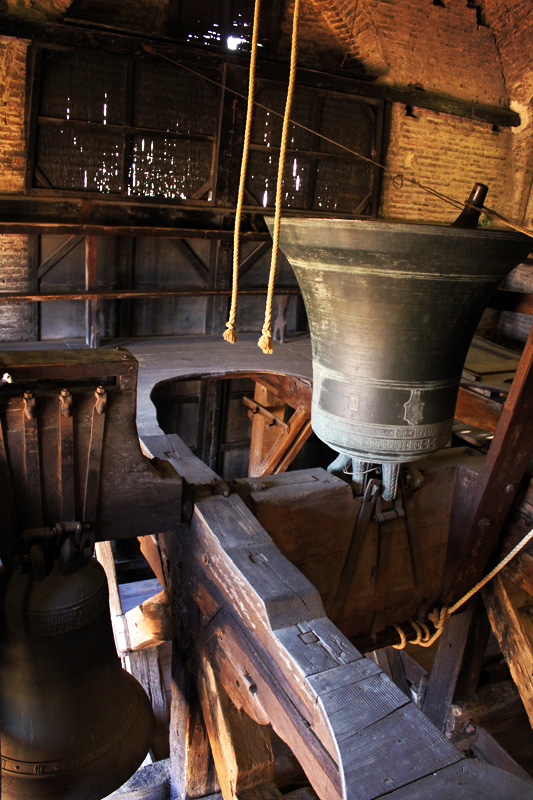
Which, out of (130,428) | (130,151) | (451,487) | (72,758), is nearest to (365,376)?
(130,428)

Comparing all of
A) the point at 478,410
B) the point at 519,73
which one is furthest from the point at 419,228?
the point at 519,73

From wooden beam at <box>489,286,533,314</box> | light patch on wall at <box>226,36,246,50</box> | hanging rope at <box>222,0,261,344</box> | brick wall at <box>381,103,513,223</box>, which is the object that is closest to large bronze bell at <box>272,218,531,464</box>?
hanging rope at <box>222,0,261,344</box>

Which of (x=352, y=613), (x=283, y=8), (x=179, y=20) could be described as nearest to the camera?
(x=352, y=613)

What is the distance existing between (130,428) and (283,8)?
6.99 m

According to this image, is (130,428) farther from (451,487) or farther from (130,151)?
(130,151)

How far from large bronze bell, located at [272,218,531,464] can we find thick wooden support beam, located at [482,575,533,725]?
4.88 ft

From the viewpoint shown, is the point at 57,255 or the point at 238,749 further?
the point at 57,255

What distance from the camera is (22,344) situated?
263 inches

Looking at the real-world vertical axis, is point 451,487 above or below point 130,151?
below

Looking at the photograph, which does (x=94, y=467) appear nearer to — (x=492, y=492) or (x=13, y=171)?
(x=492, y=492)

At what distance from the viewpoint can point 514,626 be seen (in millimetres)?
3721

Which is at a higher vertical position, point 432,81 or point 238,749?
point 432,81

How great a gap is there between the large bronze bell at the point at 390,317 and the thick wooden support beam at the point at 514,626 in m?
1.49

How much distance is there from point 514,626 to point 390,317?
88.5 inches
